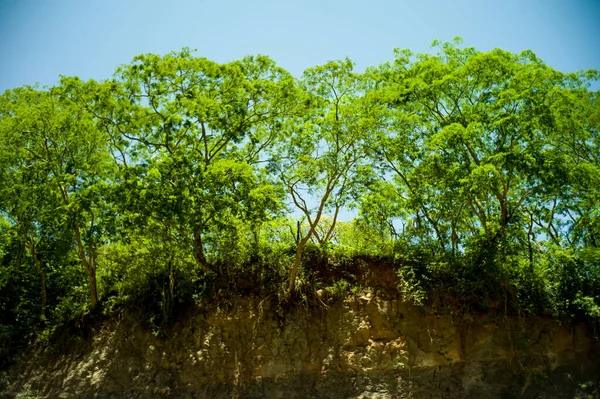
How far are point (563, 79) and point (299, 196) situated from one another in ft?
25.6

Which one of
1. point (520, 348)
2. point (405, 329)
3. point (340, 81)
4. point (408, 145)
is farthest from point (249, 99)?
point (520, 348)

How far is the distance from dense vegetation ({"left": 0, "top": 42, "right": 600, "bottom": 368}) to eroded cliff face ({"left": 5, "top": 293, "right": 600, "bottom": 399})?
0.68m

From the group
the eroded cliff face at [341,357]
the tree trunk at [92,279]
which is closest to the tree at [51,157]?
the tree trunk at [92,279]

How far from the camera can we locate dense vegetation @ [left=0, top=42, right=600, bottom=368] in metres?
13.5

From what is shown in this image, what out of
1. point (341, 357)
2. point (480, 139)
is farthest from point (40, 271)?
point (480, 139)

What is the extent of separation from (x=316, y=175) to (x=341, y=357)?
4721 mm

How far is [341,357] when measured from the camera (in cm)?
1374

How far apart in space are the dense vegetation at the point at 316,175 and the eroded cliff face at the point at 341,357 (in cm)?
68

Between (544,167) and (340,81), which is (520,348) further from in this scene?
(340,81)

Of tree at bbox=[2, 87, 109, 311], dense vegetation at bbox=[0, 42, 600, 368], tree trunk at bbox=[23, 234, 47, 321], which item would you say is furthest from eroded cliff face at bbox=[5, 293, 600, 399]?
tree at bbox=[2, 87, 109, 311]

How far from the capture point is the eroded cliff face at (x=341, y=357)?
13.4 m

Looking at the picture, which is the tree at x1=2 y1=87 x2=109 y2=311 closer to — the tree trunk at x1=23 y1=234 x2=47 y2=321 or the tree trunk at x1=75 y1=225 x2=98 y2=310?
the tree trunk at x1=75 y1=225 x2=98 y2=310

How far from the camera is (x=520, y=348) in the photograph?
13773mm

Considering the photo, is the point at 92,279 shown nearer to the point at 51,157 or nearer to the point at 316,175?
the point at 51,157
